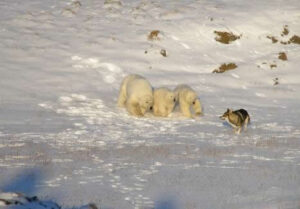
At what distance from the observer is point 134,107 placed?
20.2m

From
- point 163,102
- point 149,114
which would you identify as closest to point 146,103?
point 163,102

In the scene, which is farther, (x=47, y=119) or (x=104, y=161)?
(x=47, y=119)

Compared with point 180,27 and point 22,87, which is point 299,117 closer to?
point 22,87

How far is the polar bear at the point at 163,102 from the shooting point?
2005 centimetres

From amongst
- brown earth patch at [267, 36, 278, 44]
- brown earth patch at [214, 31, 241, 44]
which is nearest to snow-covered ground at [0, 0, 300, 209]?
brown earth patch at [267, 36, 278, 44]

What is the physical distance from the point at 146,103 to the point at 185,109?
130cm

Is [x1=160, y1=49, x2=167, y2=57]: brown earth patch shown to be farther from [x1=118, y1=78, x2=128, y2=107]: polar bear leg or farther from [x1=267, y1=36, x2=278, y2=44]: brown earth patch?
[x1=118, y1=78, x2=128, y2=107]: polar bear leg

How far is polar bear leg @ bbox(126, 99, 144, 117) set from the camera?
20.2 m

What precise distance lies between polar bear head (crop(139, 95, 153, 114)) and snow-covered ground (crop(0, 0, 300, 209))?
314 millimetres

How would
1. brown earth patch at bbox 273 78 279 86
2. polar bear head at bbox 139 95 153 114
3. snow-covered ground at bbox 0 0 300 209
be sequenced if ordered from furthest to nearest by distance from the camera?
Result: brown earth patch at bbox 273 78 279 86 < polar bear head at bbox 139 95 153 114 < snow-covered ground at bbox 0 0 300 209

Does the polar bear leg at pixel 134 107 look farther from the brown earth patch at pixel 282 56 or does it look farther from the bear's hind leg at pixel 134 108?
the brown earth patch at pixel 282 56

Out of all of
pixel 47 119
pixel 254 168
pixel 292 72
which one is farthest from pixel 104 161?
pixel 292 72

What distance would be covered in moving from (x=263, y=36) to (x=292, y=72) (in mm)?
4505

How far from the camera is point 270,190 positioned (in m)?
11.4
